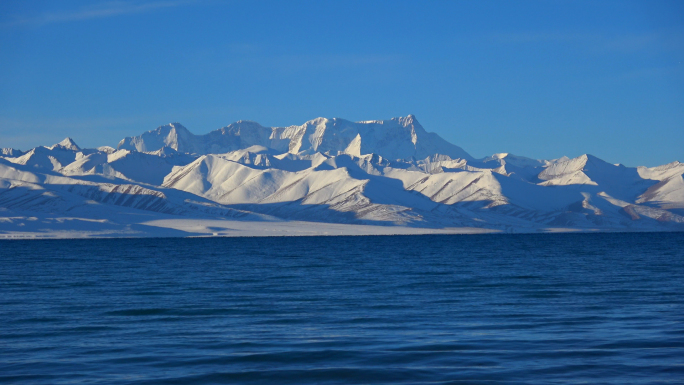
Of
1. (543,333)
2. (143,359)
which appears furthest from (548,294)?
(143,359)

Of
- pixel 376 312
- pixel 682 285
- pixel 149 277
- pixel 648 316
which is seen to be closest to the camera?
pixel 648 316

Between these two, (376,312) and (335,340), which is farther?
(376,312)

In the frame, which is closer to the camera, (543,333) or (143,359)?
(143,359)

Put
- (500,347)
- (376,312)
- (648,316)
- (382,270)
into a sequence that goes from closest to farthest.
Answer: (500,347)
(648,316)
(376,312)
(382,270)

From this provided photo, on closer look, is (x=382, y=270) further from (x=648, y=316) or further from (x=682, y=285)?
(x=648, y=316)

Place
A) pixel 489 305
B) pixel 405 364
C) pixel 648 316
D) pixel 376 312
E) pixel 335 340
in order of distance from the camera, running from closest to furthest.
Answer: pixel 405 364 → pixel 335 340 → pixel 648 316 → pixel 376 312 → pixel 489 305

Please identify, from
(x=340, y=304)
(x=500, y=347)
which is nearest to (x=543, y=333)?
(x=500, y=347)

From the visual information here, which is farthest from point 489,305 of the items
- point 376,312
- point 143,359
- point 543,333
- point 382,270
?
point 382,270

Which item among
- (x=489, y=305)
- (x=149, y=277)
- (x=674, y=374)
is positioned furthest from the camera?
(x=149, y=277)

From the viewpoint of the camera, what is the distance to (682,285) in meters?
55.8

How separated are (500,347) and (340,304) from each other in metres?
17.4

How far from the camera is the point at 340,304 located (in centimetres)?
4662

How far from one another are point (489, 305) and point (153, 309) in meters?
18.7

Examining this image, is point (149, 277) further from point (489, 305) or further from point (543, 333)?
point (543, 333)
